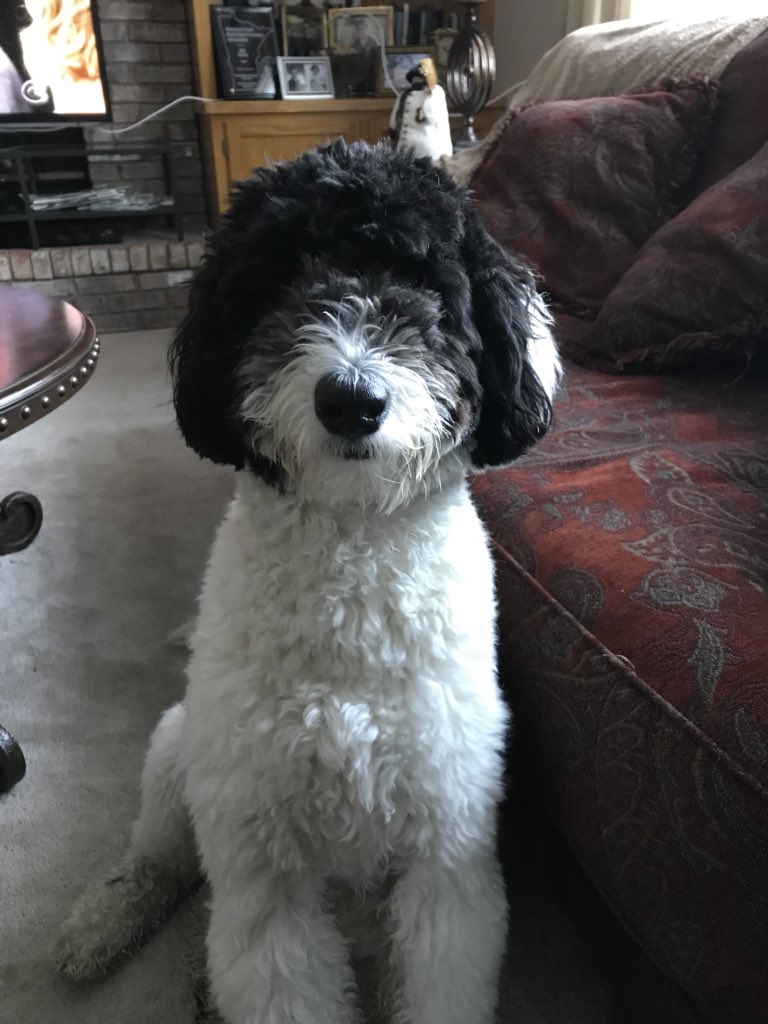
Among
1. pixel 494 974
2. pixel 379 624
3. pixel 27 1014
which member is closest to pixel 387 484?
pixel 379 624

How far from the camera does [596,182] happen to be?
64.4 inches

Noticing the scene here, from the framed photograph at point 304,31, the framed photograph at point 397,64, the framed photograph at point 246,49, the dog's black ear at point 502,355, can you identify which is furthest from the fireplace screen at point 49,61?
the dog's black ear at point 502,355

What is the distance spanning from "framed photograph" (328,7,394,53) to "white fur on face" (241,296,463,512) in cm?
348

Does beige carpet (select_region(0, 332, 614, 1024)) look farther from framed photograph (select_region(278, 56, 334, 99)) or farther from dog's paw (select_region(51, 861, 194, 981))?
framed photograph (select_region(278, 56, 334, 99))

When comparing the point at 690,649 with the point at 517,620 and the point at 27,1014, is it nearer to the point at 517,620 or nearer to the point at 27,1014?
the point at 517,620

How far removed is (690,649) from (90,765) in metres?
1.05

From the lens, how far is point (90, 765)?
138 cm

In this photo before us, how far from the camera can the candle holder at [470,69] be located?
2711mm

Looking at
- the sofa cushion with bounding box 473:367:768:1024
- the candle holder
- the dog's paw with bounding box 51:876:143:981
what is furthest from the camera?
the candle holder

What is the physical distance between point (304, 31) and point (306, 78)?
274 millimetres

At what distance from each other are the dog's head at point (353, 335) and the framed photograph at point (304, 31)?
3.46 m

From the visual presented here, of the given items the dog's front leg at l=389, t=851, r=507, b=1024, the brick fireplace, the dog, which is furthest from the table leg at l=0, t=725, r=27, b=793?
the brick fireplace

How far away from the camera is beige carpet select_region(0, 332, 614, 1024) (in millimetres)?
1037

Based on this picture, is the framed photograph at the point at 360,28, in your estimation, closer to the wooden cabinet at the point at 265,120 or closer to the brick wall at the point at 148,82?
the wooden cabinet at the point at 265,120
